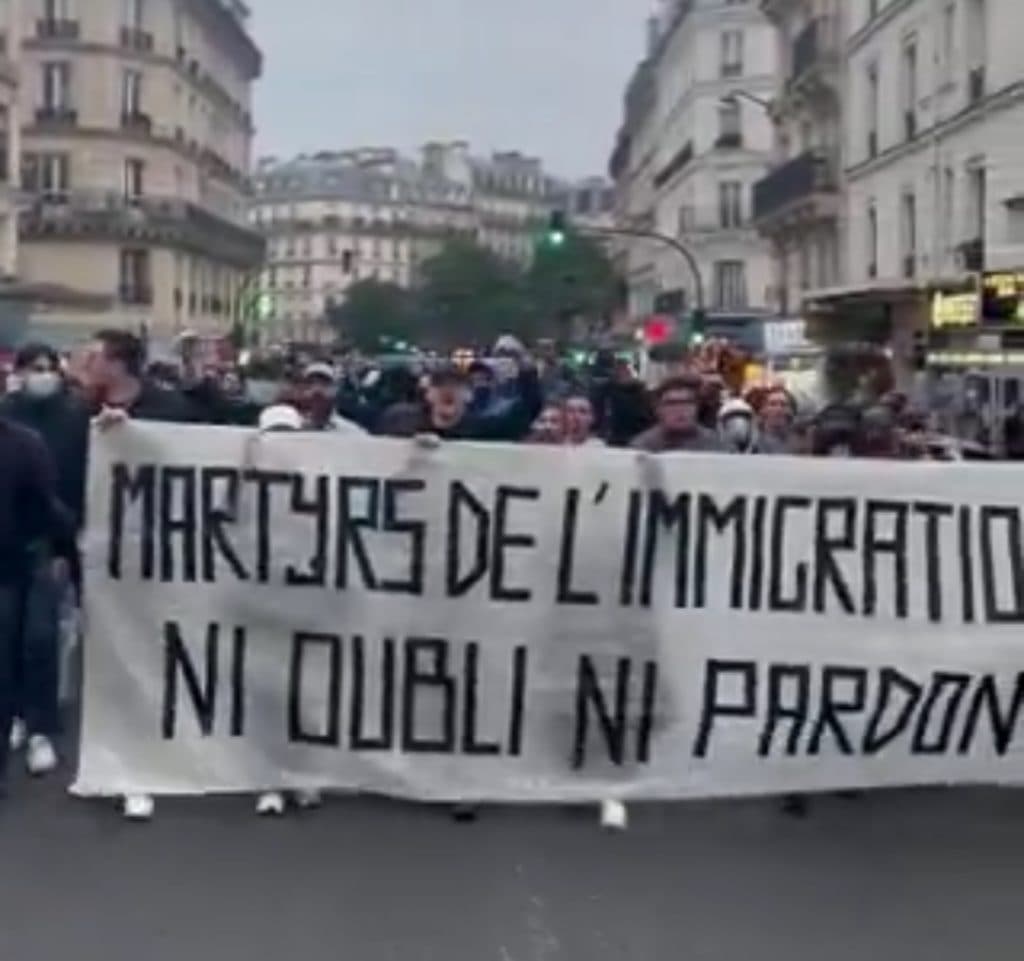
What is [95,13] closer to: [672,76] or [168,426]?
[672,76]

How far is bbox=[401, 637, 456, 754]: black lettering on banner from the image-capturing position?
9.62 meters

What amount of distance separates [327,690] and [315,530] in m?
0.59

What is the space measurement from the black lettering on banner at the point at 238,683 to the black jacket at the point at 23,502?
0.96 metres

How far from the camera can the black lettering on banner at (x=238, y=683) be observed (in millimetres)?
9641

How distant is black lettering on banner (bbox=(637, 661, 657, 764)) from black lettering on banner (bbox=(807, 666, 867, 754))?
0.58m

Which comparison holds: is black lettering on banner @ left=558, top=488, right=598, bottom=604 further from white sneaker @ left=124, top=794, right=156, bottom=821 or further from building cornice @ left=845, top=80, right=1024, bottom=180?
building cornice @ left=845, top=80, right=1024, bottom=180

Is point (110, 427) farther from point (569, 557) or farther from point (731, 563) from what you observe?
point (731, 563)

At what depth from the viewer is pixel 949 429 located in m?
29.3

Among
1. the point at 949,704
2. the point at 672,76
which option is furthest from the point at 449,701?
the point at 672,76

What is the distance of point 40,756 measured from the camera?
10.7 metres

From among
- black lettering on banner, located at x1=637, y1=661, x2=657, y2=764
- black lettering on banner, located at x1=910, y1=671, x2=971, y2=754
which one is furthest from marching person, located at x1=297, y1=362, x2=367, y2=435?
black lettering on banner, located at x1=910, y1=671, x2=971, y2=754

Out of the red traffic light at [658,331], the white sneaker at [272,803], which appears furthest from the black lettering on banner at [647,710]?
the red traffic light at [658,331]

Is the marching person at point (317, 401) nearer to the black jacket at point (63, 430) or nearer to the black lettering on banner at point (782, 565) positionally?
the black jacket at point (63, 430)

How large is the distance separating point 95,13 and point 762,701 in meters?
75.3
